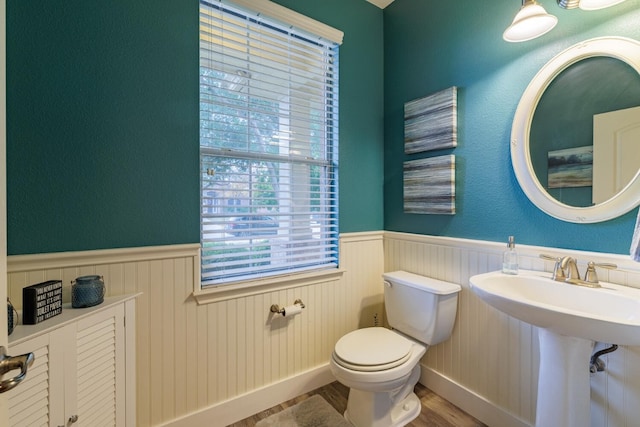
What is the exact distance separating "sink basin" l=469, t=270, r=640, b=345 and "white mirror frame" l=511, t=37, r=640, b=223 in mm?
287

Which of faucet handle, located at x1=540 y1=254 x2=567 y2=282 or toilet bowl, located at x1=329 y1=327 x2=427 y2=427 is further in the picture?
toilet bowl, located at x1=329 y1=327 x2=427 y2=427

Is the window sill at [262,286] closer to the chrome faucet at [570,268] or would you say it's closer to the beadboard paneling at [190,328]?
the beadboard paneling at [190,328]

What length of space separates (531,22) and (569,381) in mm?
1414

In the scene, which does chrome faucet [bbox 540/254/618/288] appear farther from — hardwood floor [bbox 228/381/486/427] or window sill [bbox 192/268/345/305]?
window sill [bbox 192/268/345/305]

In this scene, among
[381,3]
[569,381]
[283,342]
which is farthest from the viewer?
[381,3]

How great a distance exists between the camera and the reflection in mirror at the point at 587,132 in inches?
45.6

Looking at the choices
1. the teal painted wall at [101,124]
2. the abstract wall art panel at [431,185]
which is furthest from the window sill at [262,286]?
the abstract wall art panel at [431,185]

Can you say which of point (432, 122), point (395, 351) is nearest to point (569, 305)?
point (395, 351)

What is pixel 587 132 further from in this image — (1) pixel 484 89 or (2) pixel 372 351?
(2) pixel 372 351

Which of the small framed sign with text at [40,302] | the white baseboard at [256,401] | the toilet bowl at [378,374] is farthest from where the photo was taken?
the white baseboard at [256,401]

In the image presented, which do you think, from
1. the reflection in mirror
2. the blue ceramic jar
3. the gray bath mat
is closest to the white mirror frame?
the reflection in mirror

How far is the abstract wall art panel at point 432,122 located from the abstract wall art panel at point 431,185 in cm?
9

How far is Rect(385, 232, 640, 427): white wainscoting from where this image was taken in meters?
1.15

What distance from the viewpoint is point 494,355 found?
1.55m
